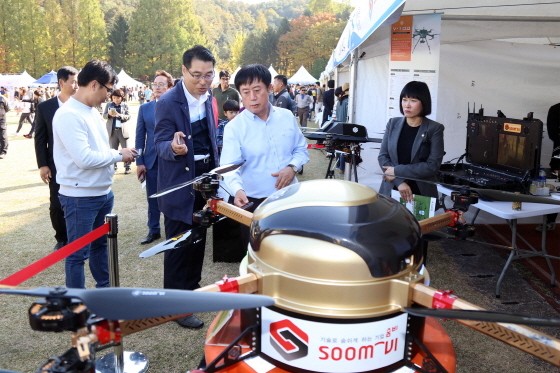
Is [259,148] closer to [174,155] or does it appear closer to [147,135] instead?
[174,155]

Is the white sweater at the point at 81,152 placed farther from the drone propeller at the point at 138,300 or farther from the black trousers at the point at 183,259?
the drone propeller at the point at 138,300

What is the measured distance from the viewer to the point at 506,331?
1237mm

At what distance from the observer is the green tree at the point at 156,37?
6700cm

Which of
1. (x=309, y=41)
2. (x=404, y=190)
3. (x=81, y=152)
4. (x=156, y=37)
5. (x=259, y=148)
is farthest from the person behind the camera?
(x=309, y=41)

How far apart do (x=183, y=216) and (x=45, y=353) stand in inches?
54.1

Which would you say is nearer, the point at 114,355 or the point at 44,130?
the point at 114,355

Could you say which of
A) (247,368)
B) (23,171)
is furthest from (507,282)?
(23,171)

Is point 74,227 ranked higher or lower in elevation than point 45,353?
higher

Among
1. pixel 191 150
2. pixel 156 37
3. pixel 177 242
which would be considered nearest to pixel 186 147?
pixel 191 150

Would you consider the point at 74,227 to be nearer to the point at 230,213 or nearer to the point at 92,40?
the point at 230,213

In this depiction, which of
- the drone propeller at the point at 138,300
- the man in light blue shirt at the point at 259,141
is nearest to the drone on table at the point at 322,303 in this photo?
the drone propeller at the point at 138,300

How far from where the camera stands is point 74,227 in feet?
10.9

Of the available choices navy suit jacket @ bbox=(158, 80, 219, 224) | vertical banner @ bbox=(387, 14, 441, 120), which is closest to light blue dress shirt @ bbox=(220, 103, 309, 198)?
navy suit jacket @ bbox=(158, 80, 219, 224)

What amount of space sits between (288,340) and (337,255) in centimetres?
30
